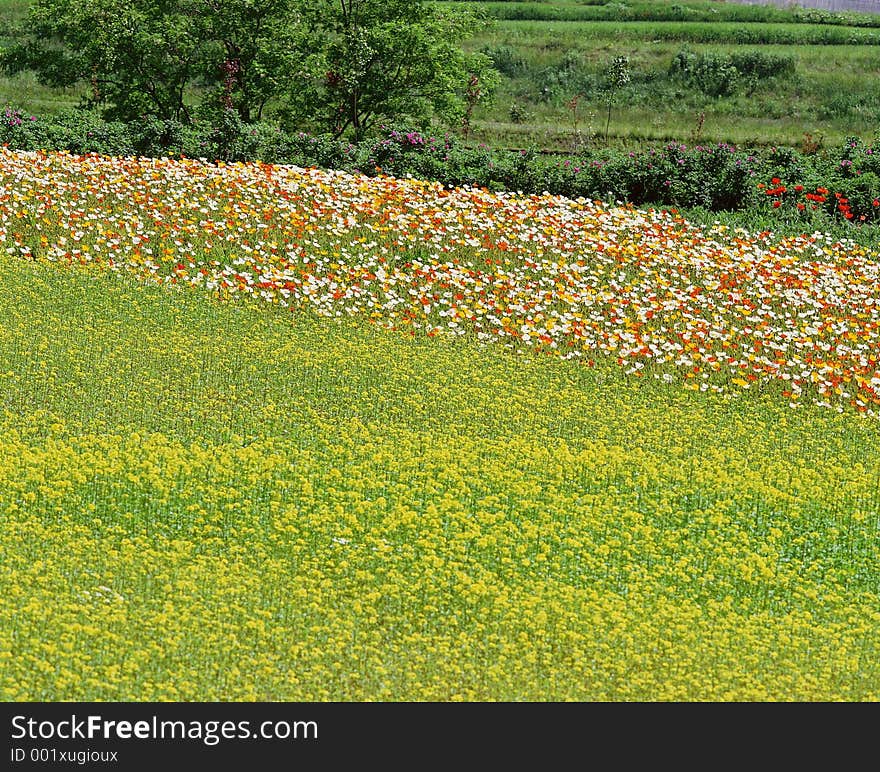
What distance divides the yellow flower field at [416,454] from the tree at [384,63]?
7.99 metres

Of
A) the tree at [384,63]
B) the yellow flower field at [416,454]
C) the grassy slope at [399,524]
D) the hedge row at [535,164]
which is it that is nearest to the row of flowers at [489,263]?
the yellow flower field at [416,454]

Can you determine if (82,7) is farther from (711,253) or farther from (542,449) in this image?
(542,449)

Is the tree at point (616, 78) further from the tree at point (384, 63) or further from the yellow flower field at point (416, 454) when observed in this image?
the yellow flower field at point (416, 454)

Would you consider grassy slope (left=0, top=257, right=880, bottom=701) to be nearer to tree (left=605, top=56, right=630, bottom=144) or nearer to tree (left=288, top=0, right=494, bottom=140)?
tree (left=288, top=0, right=494, bottom=140)

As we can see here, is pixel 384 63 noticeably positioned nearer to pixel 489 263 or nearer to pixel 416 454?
pixel 489 263

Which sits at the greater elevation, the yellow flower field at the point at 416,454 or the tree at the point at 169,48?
the tree at the point at 169,48

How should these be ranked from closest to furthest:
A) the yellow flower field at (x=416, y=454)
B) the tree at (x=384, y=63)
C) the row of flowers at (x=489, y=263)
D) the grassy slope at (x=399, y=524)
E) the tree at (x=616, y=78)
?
the grassy slope at (x=399, y=524) < the yellow flower field at (x=416, y=454) < the row of flowers at (x=489, y=263) < the tree at (x=384, y=63) < the tree at (x=616, y=78)

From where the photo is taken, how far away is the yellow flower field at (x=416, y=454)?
691 centimetres

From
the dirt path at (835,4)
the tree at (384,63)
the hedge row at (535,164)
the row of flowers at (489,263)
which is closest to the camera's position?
the row of flowers at (489,263)

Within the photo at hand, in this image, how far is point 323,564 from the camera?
783 cm

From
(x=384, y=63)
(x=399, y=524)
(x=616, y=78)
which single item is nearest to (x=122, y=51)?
(x=384, y=63)

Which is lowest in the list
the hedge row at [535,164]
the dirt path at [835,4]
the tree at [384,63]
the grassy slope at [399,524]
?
the grassy slope at [399,524]

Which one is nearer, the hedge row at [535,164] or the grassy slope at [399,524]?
the grassy slope at [399,524]

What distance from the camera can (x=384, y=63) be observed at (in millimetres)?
24062
